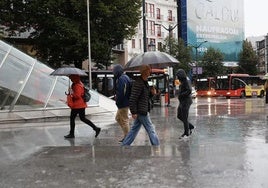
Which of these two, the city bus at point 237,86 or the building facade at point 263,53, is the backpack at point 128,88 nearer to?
the city bus at point 237,86

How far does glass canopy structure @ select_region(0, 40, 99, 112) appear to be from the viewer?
18.0 m

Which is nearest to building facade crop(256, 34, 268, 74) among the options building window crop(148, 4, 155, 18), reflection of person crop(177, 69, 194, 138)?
building window crop(148, 4, 155, 18)

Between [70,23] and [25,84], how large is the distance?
54.2 feet

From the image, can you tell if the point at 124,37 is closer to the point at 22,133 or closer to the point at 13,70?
the point at 13,70

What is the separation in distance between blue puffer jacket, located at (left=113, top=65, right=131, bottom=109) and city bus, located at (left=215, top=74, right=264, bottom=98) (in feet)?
142

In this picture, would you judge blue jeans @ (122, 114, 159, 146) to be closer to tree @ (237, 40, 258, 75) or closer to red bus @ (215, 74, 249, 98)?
red bus @ (215, 74, 249, 98)

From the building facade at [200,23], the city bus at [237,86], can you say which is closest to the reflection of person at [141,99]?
the city bus at [237,86]

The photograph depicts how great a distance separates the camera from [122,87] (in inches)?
425

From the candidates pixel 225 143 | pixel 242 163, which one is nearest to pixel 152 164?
pixel 242 163

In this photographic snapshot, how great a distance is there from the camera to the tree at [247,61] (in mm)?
95125

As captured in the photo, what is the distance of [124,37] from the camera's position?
1432 inches

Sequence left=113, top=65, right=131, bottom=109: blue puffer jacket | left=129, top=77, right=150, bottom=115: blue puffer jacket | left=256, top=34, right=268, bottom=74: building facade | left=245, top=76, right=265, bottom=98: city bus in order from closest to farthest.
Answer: left=129, top=77, right=150, bottom=115: blue puffer jacket < left=113, top=65, right=131, bottom=109: blue puffer jacket < left=245, top=76, right=265, bottom=98: city bus < left=256, top=34, right=268, bottom=74: building facade

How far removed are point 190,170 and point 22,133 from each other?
7.31m

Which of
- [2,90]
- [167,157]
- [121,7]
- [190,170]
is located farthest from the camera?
[121,7]
